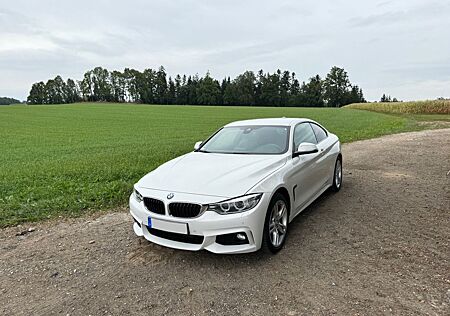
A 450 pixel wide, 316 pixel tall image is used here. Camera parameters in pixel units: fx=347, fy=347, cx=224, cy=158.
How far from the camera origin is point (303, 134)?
5301 mm

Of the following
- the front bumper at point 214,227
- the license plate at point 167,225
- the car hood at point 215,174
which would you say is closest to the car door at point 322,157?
the car hood at point 215,174

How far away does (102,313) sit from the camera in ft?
9.52

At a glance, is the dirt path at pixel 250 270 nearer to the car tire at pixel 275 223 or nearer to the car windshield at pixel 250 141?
the car tire at pixel 275 223

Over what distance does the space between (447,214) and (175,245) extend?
400 centimetres

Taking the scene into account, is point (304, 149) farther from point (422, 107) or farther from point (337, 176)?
point (422, 107)

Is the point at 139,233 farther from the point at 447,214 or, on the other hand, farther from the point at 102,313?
the point at 447,214

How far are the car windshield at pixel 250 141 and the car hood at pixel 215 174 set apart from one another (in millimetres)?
238

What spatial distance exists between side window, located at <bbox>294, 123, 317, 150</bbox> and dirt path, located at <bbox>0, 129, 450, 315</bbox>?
1.08m

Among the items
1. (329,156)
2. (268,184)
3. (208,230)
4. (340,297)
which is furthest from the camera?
(329,156)

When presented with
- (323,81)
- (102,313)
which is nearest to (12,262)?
(102,313)

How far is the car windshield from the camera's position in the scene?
4700mm

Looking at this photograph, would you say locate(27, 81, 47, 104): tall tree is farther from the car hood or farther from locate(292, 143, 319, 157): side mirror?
locate(292, 143, 319, 157): side mirror

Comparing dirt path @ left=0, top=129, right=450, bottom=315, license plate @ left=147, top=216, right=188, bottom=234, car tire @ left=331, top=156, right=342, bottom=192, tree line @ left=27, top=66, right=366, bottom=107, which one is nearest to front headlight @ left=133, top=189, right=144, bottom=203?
license plate @ left=147, top=216, right=188, bottom=234

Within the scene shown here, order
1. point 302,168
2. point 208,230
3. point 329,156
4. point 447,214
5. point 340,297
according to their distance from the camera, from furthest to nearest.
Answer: point 329,156 < point 447,214 < point 302,168 < point 208,230 < point 340,297
